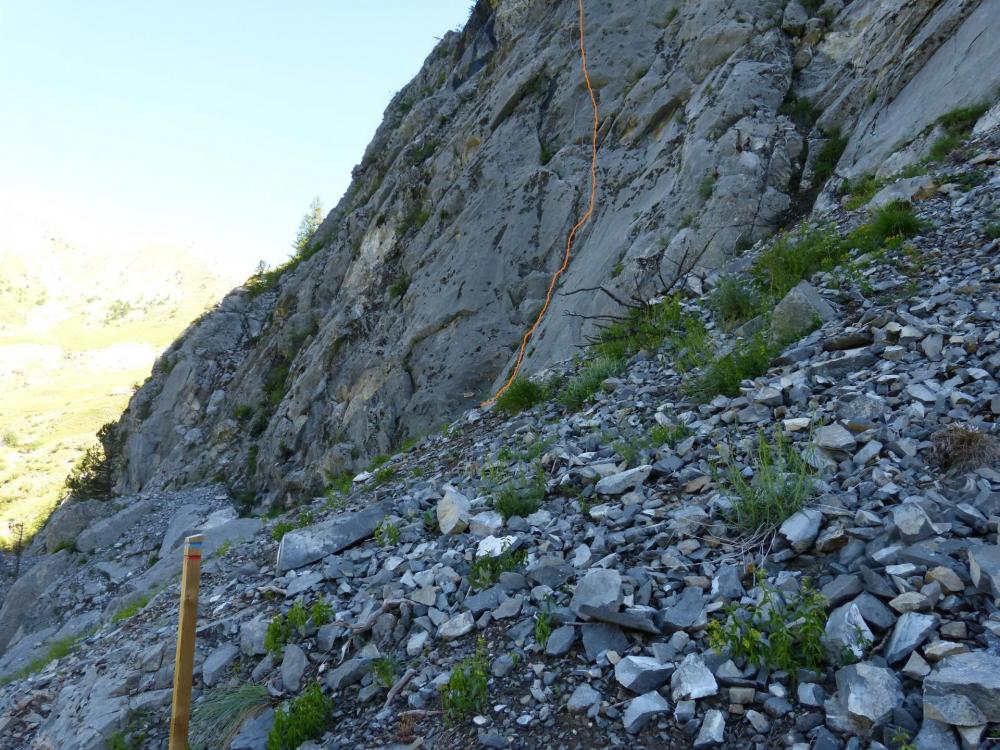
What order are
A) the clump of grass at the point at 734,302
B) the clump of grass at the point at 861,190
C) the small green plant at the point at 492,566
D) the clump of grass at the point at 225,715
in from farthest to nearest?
the clump of grass at the point at 861,190
the clump of grass at the point at 734,302
the small green plant at the point at 492,566
the clump of grass at the point at 225,715

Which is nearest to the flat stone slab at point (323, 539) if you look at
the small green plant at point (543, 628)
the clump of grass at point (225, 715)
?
the clump of grass at point (225, 715)

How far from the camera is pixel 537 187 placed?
18641 millimetres

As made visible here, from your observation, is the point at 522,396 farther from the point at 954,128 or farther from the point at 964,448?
the point at 954,128

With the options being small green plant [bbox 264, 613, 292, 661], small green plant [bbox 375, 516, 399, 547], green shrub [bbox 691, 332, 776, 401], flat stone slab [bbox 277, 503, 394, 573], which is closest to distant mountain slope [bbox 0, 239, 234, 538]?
flat stone slab [bbox 277, 503, 394, 573]

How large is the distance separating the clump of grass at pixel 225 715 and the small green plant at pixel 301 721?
34cm

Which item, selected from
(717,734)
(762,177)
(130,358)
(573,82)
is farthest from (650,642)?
(130,358)

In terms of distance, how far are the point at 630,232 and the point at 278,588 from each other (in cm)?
1032

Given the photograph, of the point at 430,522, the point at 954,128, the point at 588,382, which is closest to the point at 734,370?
the point at 588,382

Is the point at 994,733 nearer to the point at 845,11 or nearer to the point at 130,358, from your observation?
the point at 845,11

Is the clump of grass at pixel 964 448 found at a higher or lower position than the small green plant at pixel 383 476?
higher

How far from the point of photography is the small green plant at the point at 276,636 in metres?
5.51

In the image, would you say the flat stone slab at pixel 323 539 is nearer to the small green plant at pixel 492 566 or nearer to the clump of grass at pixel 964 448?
the small green plant at pixel 492 566

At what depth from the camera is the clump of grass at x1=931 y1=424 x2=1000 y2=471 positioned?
4.23 m

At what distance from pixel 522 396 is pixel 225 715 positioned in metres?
6.89
